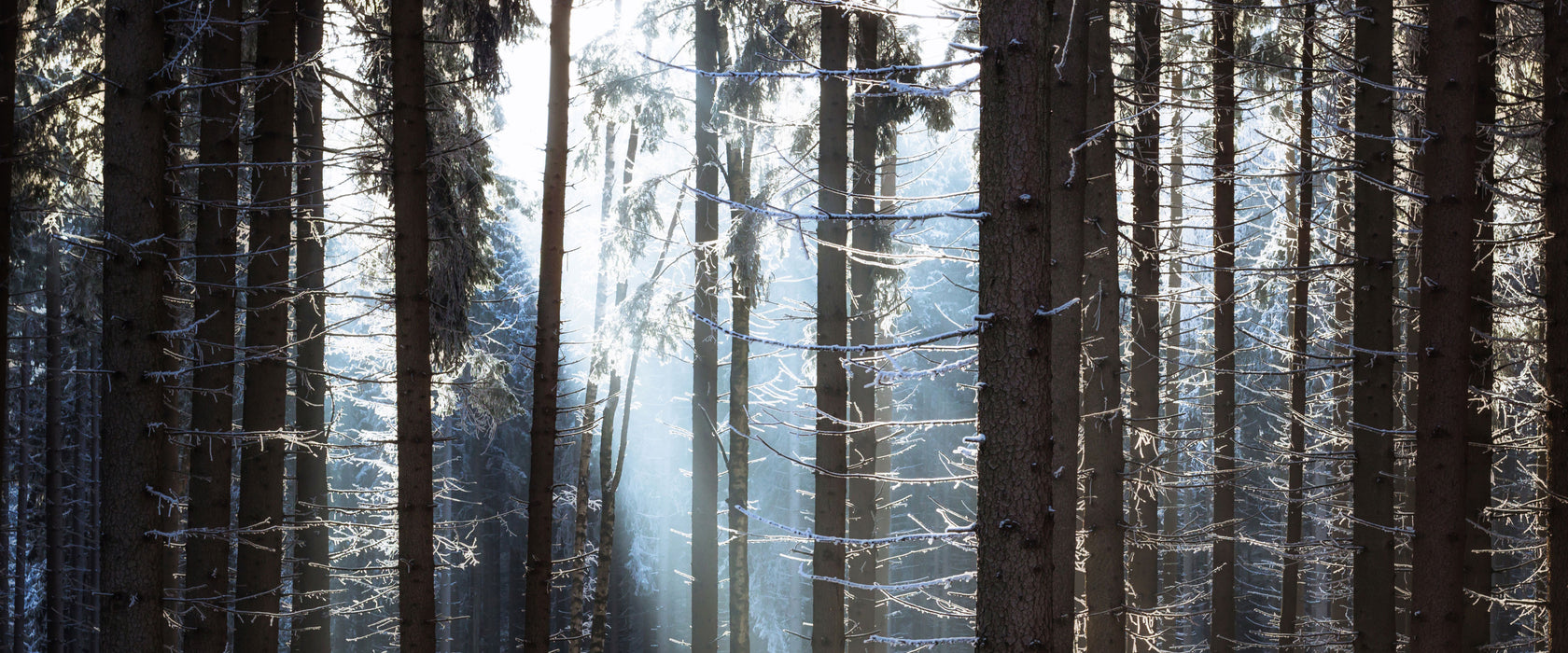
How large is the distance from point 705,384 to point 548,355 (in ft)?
15.0

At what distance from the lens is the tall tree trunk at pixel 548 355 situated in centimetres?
799

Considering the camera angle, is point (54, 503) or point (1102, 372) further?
point (54, 503)

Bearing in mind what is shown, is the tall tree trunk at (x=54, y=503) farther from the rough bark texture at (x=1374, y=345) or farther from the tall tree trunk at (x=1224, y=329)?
the rough bark texture at (x=1374, y=345)

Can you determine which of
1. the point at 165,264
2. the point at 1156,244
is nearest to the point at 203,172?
the point at 165,264

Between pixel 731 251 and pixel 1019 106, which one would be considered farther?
pixel 731 251

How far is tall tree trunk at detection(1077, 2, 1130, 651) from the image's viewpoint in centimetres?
698

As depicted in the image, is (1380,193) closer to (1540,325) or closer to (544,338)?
Answer: (1540,325)

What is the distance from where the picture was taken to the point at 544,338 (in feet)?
26.8

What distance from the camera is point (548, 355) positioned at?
26.6ft

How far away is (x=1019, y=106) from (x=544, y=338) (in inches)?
204

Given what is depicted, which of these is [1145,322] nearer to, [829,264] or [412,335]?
[829,264]

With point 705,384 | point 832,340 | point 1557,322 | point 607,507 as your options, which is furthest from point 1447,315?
point 607,507

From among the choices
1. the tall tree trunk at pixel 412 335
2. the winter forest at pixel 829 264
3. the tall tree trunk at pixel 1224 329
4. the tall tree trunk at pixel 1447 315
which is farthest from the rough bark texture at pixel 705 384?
the tall tree trunk at pixel 1447 315

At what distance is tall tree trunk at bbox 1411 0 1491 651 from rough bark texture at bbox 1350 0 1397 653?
165cm
